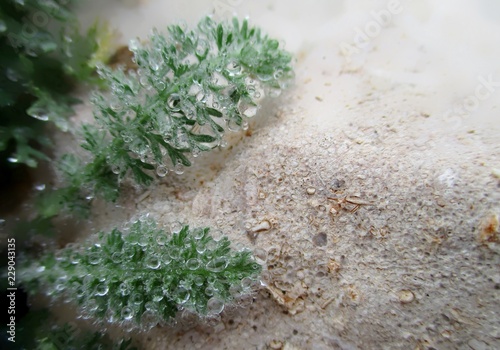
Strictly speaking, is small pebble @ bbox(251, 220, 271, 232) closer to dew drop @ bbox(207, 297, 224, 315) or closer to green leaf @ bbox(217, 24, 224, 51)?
dew drop @ bbox(207, 297, 224, 315)

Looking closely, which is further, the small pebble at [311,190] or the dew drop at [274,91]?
the dew drop at [274,91]

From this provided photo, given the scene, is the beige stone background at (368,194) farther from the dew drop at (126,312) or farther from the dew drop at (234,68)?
the dew drop at (234,68)

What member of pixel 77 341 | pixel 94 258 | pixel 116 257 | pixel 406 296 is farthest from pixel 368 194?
pixel 77 341

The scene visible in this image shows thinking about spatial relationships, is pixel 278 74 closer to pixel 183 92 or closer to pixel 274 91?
pixel 274 91

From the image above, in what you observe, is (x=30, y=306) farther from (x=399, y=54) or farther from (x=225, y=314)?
(x=399, y=54)

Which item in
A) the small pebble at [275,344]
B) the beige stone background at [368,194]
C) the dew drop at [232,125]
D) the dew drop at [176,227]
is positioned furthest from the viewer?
the dew drop at [232,125]

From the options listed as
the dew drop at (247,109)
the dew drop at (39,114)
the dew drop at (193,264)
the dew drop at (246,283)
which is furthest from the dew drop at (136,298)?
the dew drop at (39,114)

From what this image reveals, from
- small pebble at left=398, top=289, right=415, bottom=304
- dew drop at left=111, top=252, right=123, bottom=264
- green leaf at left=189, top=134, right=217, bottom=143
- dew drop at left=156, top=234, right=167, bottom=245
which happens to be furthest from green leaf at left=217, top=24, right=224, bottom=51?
small pebble at left=398, top=289, right=415, bottom=304
